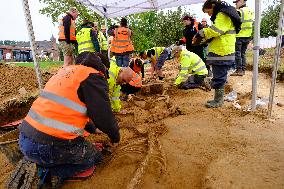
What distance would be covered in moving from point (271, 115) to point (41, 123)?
3441mm

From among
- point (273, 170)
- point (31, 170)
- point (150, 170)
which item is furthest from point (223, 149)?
point (31, 170)

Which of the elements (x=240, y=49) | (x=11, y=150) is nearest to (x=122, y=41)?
(x=240, y=49)

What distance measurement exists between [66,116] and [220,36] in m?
3.10

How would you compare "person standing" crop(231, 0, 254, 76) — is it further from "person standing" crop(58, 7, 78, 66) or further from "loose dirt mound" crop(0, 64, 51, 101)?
"loose dirt mound" crop(0, 64, 51, 101)

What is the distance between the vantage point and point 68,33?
736 centimetres

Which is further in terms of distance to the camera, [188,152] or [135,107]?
[135,107]

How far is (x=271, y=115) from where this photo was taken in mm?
4297

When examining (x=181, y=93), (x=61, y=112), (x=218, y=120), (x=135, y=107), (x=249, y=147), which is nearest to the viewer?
(x=61, y=112)

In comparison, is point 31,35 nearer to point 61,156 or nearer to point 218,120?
point 61,156

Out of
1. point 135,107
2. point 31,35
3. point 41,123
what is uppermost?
point 31,35

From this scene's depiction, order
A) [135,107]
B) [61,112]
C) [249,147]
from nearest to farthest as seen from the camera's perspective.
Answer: [61,112] < [249,147] < [135,107]

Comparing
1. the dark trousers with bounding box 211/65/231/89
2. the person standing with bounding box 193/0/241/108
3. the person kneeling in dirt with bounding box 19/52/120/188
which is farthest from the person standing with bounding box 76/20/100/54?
the person kneeling in dirt with bounding box 19/52/120/188

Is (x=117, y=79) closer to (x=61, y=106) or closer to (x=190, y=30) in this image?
(x=61, y=106)

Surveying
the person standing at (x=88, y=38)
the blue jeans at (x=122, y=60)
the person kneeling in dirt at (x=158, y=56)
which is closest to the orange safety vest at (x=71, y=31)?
the person standing at (x=88, y=38)
